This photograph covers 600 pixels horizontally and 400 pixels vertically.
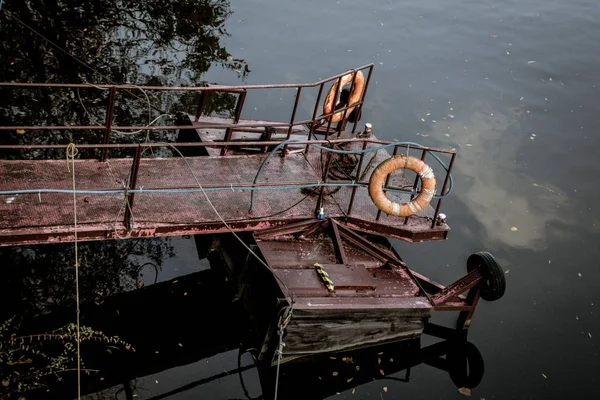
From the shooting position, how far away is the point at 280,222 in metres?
9.74

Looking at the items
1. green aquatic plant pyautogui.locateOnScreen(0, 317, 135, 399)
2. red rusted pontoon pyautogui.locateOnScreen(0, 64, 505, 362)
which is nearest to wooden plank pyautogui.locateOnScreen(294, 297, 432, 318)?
red rusted pontoon pyautogui.locateOnScreen(0, 64, 505, 362)

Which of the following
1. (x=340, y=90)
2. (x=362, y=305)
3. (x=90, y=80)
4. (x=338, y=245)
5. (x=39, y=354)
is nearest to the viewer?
(x=362, y=305)

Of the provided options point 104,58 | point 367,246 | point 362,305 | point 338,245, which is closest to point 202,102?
point 338,245

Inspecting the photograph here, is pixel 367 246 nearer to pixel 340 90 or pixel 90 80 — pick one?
pixel 340 90

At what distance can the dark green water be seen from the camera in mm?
10453

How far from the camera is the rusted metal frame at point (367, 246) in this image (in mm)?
9992

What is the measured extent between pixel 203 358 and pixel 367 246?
301 cm

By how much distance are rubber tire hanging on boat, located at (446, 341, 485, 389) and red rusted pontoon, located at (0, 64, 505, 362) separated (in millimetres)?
367

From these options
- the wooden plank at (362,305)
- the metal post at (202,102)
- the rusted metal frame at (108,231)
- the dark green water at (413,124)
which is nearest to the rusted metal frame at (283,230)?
the rusted metal frame at (108,231)

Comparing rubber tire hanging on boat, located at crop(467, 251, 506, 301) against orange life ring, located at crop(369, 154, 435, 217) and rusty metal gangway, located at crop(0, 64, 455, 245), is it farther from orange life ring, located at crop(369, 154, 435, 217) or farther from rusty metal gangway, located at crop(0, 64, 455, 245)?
orange life ring, located at crop(369, 154, 435, 217)

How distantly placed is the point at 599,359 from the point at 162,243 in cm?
773

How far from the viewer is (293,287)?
8.95 meters

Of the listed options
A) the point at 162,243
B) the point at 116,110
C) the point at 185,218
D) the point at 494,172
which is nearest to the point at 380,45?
the point at 494,172

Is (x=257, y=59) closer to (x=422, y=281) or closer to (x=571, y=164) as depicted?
(x=571, y=164)
